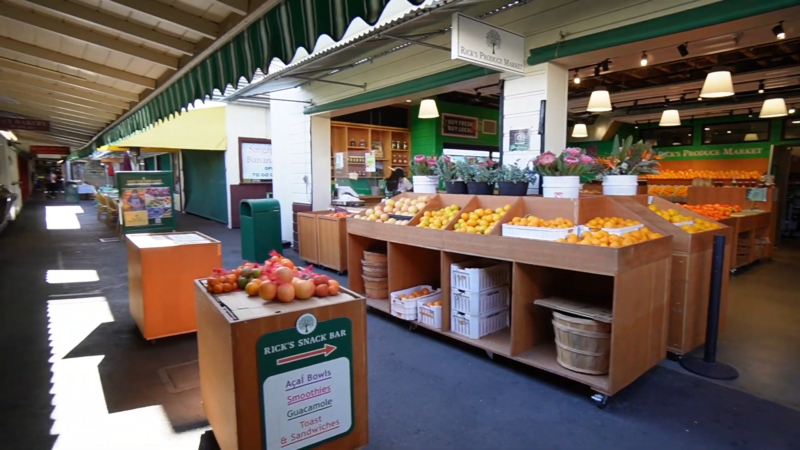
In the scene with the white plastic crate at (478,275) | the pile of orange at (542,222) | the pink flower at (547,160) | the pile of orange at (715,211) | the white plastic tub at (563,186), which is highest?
the pink flower at (547,160)

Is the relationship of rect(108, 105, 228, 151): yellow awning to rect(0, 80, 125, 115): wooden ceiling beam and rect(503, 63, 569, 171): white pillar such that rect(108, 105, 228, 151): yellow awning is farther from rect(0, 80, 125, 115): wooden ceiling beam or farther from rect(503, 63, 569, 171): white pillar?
rect(503, 63, 569, 171): white pillar

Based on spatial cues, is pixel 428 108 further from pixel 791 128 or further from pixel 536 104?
pixel 791 128

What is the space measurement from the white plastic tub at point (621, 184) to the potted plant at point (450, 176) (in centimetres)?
139

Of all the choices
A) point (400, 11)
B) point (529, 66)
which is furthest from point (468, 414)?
point (400, 11)

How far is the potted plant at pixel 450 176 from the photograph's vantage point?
4543 mm

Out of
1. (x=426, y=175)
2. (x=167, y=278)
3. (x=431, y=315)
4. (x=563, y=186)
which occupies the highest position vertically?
(x=426, y=175)

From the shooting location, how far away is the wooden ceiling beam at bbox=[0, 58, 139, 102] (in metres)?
5.77

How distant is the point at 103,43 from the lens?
167 inches

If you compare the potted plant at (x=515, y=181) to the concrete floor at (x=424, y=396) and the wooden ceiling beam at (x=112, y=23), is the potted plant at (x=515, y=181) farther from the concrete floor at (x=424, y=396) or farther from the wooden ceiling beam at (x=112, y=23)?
the wooden ceiling beam at (x=112, y=23)

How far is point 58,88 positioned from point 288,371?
7800mm

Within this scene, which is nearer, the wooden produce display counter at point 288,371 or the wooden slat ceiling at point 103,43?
the wooden produce display counter at point 288,371

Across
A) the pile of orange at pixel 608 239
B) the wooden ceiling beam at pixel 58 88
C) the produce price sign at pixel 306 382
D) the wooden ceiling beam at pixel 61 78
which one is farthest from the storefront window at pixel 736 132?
the wooden ceiling beam at pixel 58 88

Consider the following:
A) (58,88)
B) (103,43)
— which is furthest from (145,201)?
(103,43)

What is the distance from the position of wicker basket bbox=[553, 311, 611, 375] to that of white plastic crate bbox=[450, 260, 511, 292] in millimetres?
752
